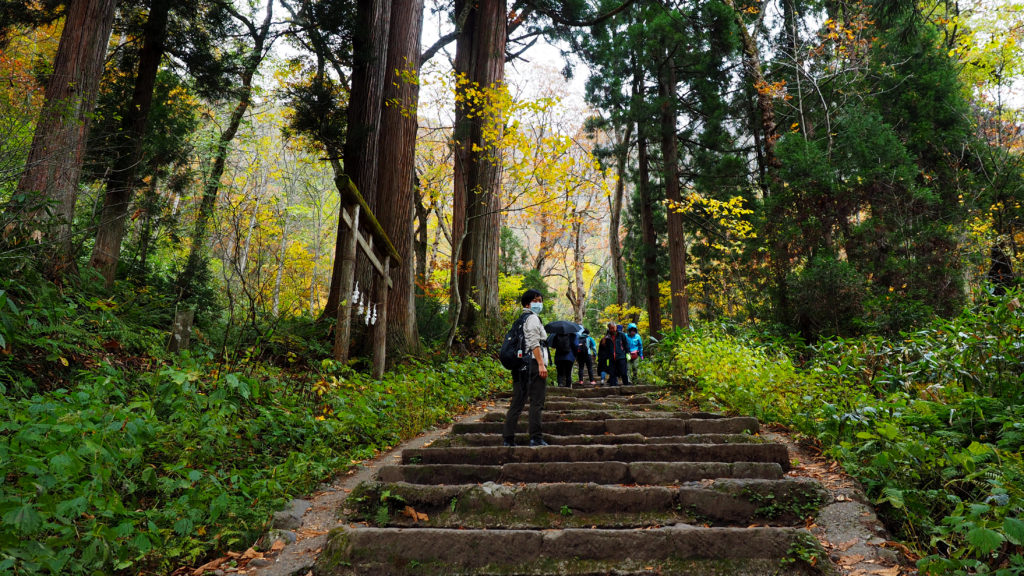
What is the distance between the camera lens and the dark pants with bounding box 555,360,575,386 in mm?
9731

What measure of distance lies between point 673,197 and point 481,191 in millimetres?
6117

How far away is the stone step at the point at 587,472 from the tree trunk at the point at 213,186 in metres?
5.61

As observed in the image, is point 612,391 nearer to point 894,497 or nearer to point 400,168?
point 400,168

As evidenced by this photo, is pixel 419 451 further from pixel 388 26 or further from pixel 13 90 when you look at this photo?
pixel 13 90

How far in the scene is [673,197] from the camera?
49.5ft

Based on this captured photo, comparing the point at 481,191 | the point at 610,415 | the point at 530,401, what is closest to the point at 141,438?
the point at 530,401

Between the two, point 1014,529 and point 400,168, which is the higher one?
point 400,168

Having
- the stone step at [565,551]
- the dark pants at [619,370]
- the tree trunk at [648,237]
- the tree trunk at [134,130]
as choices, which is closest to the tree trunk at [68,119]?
the tree trunk at [134,130]

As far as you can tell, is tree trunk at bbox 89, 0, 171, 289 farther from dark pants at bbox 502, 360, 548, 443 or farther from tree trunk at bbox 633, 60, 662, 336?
tree trunk at bbox 633, 60, 662, 336

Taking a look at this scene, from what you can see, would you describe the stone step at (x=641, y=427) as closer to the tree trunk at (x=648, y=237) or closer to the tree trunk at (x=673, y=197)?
Answer: the tree trunk at (x=673, y=197)

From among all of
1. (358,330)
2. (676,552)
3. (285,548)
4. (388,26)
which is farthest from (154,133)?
(676,552)

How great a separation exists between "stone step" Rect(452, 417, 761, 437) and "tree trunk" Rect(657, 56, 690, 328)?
8576mm

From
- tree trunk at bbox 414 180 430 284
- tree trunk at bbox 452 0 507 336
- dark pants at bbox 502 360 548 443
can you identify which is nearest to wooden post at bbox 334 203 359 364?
dark pants at bbox 502 360 548 443

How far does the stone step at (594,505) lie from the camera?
374 centimetres
